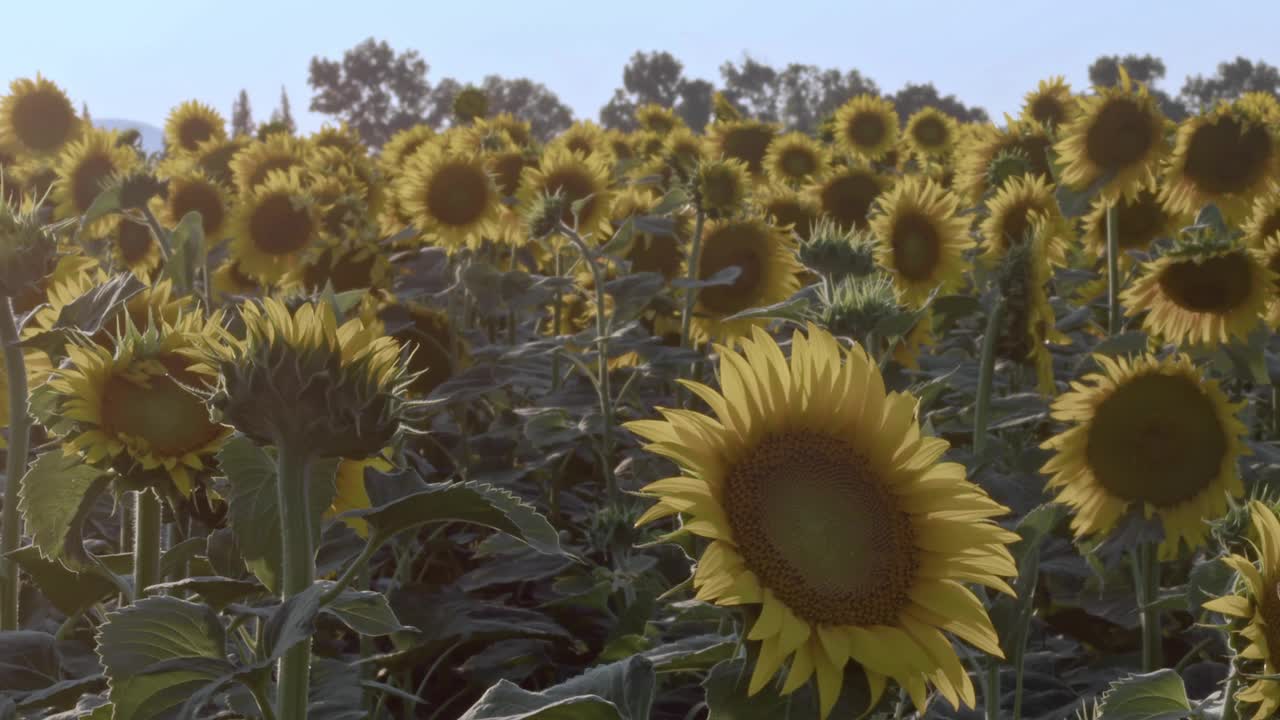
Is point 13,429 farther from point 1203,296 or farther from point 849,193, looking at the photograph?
point 849,193

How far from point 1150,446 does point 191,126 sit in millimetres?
7636

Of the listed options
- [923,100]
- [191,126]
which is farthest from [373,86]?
[191,126]

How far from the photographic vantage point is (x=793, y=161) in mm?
7586

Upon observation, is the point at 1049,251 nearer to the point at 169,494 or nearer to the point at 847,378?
the point at 847,378

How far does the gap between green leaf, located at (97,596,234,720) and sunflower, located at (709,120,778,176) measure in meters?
6.74

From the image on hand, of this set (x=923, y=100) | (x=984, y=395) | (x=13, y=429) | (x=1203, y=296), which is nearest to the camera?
(x=13, y=429)

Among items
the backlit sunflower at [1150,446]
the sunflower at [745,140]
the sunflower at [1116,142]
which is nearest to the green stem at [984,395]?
the backlit sunflower at [1150,446]

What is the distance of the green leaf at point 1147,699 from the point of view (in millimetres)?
1786

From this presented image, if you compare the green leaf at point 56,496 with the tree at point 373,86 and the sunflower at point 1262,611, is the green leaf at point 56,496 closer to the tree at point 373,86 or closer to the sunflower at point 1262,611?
the sunflower at point 1262,611

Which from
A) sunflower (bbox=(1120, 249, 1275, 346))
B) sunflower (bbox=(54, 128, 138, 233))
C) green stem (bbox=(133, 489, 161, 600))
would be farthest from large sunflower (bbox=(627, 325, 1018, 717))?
sunflower (bbox=(54, 128, 138, 233))

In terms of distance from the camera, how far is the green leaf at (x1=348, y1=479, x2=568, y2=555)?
1394 millimetres

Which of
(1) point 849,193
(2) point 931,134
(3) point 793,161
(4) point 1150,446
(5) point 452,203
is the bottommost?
(4) point 1150,446

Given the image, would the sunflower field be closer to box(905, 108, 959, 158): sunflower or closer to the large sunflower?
the large sunflower

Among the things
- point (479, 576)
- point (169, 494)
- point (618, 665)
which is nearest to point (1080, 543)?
point (479, 576)
